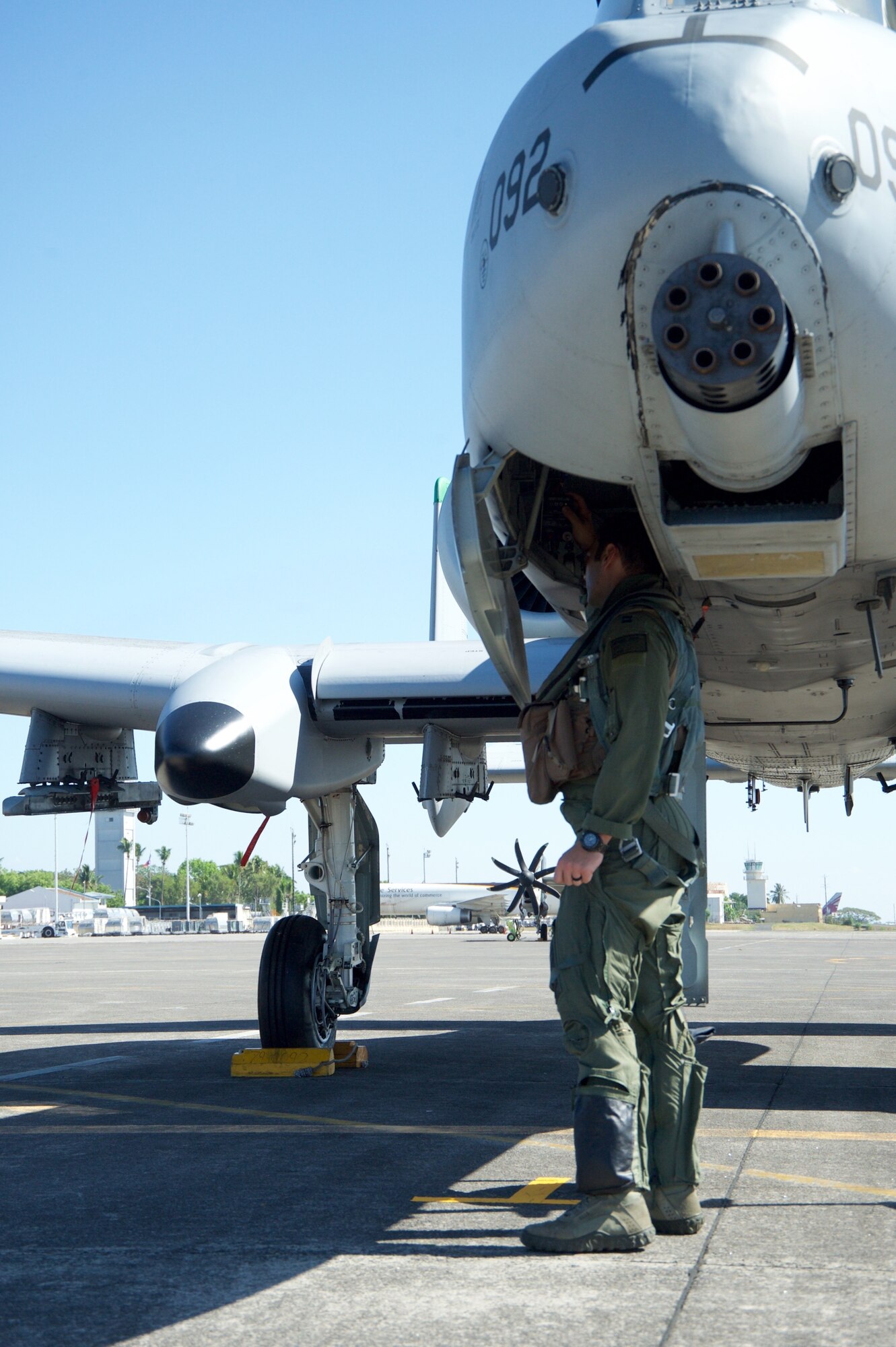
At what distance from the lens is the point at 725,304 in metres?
3.49

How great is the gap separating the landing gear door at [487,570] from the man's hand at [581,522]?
263mm

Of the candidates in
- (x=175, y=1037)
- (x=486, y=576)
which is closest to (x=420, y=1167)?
(x=486, y=576)

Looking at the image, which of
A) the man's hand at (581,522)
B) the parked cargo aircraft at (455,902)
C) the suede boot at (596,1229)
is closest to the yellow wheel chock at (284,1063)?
the suede boot at (596,1229)

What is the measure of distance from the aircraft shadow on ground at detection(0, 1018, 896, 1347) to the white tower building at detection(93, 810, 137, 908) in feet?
509

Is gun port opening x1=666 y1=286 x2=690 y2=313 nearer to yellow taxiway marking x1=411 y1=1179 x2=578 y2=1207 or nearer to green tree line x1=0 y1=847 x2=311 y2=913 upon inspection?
yellow taxiway marking x1=411 y1=1179 x2=578 y2=1207

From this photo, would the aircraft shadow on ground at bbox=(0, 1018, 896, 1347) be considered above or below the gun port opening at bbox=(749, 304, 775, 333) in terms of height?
below

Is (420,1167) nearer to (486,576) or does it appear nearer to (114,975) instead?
(486,576)

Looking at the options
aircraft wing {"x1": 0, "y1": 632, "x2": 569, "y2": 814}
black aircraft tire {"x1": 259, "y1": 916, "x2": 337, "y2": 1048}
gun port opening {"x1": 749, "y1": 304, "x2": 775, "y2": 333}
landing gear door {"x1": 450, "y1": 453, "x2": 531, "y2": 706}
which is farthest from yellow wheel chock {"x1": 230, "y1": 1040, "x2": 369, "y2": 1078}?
gun port opening {"x1": 749, "y1": 304, "x2": 775, "y2": 333}

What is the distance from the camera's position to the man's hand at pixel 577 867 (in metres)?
4.05

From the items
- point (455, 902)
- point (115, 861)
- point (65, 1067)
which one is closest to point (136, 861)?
point (115, 861)

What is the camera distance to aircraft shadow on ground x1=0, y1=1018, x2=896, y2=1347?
3585 millimetres

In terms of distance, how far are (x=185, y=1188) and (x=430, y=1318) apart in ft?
6.54

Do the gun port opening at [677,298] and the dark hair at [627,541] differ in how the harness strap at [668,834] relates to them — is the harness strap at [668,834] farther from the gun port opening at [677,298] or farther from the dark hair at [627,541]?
the gun port opening at [677,298]

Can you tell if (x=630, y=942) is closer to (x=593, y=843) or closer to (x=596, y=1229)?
(x=593, y=843)
